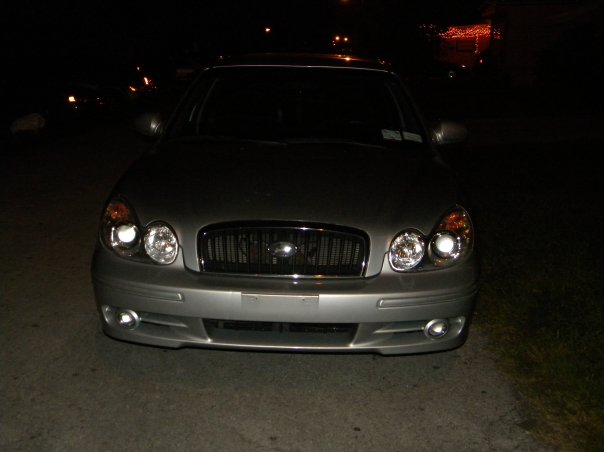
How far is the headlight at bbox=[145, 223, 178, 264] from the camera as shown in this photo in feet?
11.4

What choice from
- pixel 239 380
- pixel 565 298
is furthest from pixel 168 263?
pixel 565 298

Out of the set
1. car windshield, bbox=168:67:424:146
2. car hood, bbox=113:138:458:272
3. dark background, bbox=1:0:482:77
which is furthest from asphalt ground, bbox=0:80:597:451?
dark background, bbox=1:0:482:77

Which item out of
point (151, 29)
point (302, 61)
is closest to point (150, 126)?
point (302, 61)

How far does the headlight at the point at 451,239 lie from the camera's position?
11.6 feet

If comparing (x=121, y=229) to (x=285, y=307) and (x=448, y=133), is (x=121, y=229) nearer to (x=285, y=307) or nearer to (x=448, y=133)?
(x=285, y=307)

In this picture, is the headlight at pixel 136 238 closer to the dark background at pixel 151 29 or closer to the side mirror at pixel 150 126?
the side mirror at pixel 150 126

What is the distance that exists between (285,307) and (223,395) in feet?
2.15

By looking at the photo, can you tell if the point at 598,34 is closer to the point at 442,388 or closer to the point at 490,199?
the point at 490,199

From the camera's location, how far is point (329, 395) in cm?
361

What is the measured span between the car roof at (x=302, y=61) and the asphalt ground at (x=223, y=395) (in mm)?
2023

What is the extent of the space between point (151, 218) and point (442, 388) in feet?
5.79

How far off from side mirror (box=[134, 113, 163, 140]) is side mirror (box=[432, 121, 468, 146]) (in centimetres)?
197

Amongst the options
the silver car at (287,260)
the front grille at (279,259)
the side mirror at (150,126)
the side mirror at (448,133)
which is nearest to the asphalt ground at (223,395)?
the silver car at (287,260)

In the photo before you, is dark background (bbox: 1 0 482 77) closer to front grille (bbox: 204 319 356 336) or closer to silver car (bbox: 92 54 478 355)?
silver car (bbox: 92 54 478 355)
